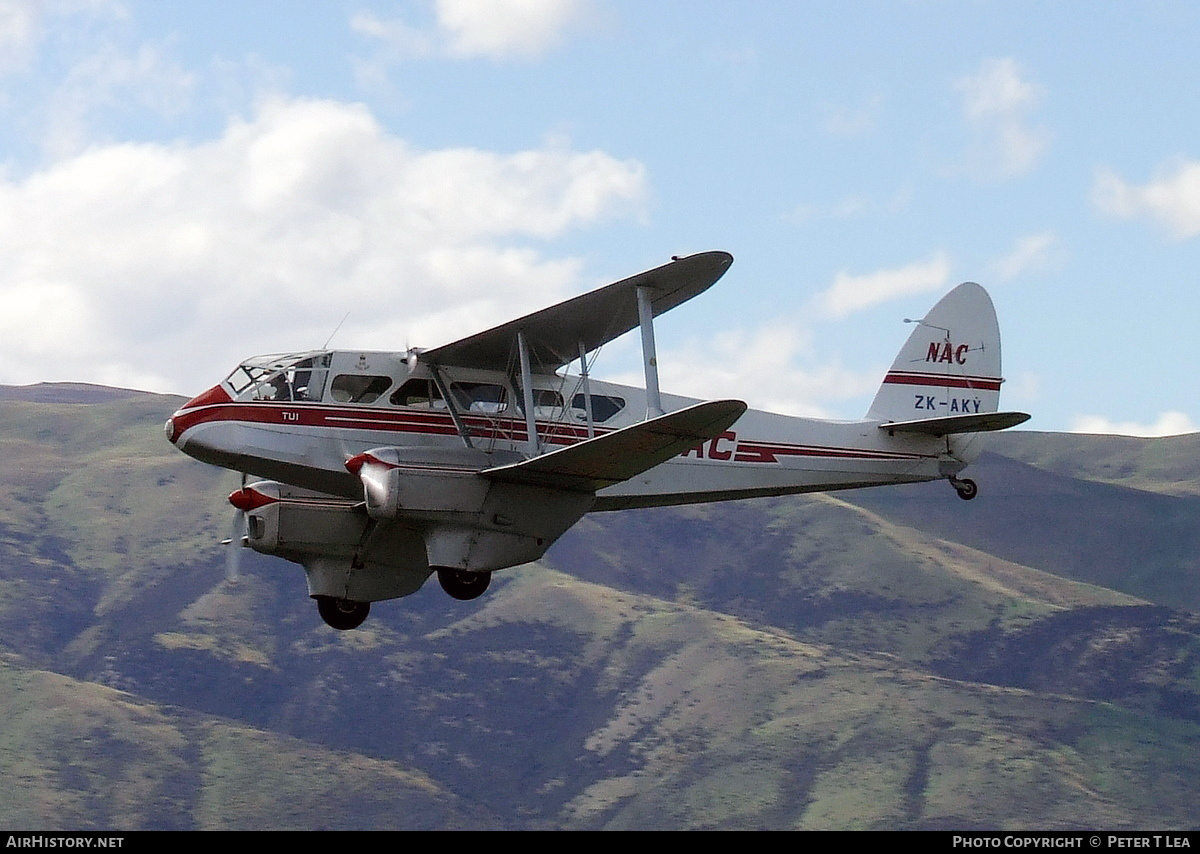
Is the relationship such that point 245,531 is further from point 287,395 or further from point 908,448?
point 908,448

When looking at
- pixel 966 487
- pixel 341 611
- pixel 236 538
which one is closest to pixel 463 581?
pixel 341 611

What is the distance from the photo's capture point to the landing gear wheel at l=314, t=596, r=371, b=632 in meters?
28.9

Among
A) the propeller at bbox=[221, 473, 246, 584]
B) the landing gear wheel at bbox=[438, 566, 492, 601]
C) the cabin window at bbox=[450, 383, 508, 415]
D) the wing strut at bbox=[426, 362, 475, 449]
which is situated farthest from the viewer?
the propeller at bbox=[221, 473, 246, 584]

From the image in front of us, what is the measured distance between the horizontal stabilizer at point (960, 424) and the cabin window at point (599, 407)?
5.09 metres

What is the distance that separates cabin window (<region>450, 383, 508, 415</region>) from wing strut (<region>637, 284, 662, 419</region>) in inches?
118

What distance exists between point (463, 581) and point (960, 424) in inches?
354

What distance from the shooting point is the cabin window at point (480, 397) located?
87.4ft

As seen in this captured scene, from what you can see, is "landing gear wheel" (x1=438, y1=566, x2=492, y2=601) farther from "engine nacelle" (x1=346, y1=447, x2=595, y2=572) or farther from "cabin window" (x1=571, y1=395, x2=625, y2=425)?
"cabin window" (x1=571, y1=395, x2=625, y2=425)

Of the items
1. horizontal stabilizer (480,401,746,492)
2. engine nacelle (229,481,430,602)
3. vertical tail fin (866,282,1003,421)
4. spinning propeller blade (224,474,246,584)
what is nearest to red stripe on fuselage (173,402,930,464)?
horizontal stabilizer (480,401,746,492)

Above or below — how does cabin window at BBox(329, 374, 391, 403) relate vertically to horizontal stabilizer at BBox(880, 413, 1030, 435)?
above

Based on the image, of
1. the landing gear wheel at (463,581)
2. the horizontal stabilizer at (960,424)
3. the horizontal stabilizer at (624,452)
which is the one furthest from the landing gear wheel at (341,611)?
the horizontal stabilizer at (960,424)
